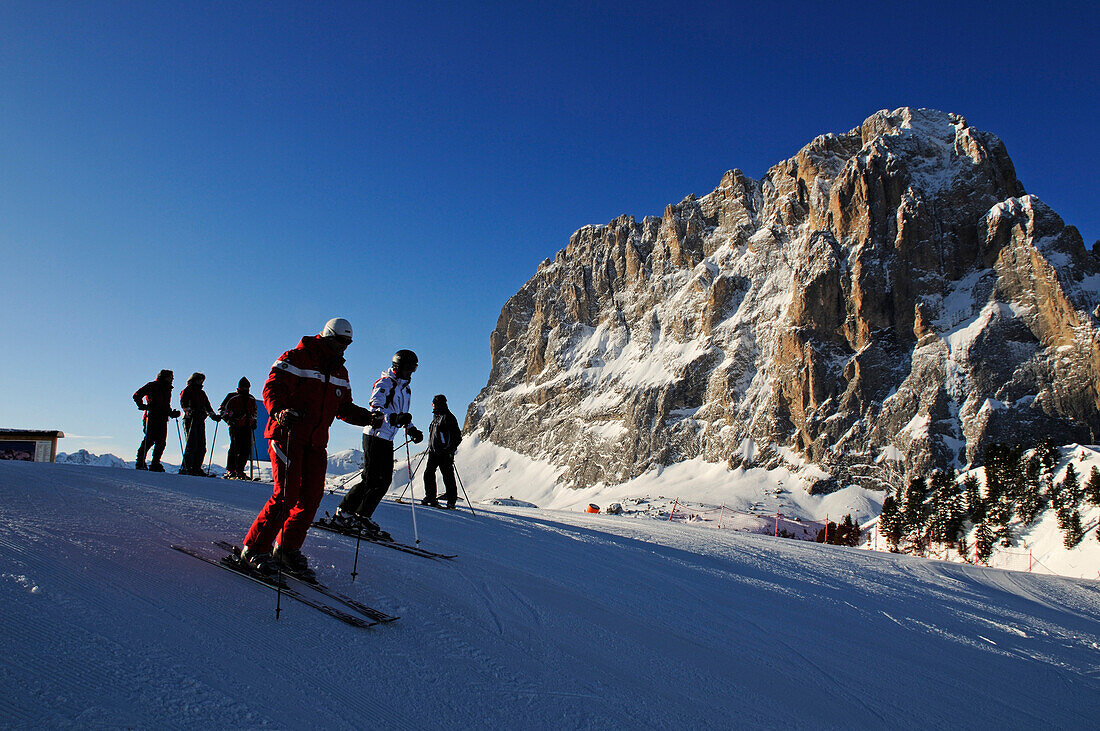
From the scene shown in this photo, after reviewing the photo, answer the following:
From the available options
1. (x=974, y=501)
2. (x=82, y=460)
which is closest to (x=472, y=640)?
(x=82, y=460)

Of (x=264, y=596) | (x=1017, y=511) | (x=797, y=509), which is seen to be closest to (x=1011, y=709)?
(x=264, y=596)

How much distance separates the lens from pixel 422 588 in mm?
4742

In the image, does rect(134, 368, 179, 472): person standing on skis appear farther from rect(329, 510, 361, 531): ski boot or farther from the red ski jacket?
the red ski jacket

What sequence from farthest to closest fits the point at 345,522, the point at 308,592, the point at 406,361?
1. the point at 406,361
2. the point at 345,522
3. the point at 308,592

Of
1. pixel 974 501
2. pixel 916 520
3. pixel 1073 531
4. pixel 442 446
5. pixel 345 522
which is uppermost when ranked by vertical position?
pixel 442 446

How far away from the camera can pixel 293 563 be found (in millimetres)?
4406

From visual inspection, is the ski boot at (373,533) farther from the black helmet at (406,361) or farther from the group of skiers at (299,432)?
the black helmet at (406,361)

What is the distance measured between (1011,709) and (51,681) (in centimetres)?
580

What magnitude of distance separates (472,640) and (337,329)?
246 centimetres

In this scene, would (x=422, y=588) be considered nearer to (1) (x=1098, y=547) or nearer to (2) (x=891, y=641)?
(2) (x=891, y=641)

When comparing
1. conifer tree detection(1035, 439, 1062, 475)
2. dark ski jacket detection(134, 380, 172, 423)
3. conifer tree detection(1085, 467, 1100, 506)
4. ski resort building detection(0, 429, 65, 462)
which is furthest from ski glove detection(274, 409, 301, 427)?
conifer tree detection(1035, 439, 1062, 475)

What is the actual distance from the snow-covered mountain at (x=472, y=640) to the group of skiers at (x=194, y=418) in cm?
381

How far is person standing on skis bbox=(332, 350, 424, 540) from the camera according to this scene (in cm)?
716

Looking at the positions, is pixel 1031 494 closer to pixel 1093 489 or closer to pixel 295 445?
pixel 1093 489
